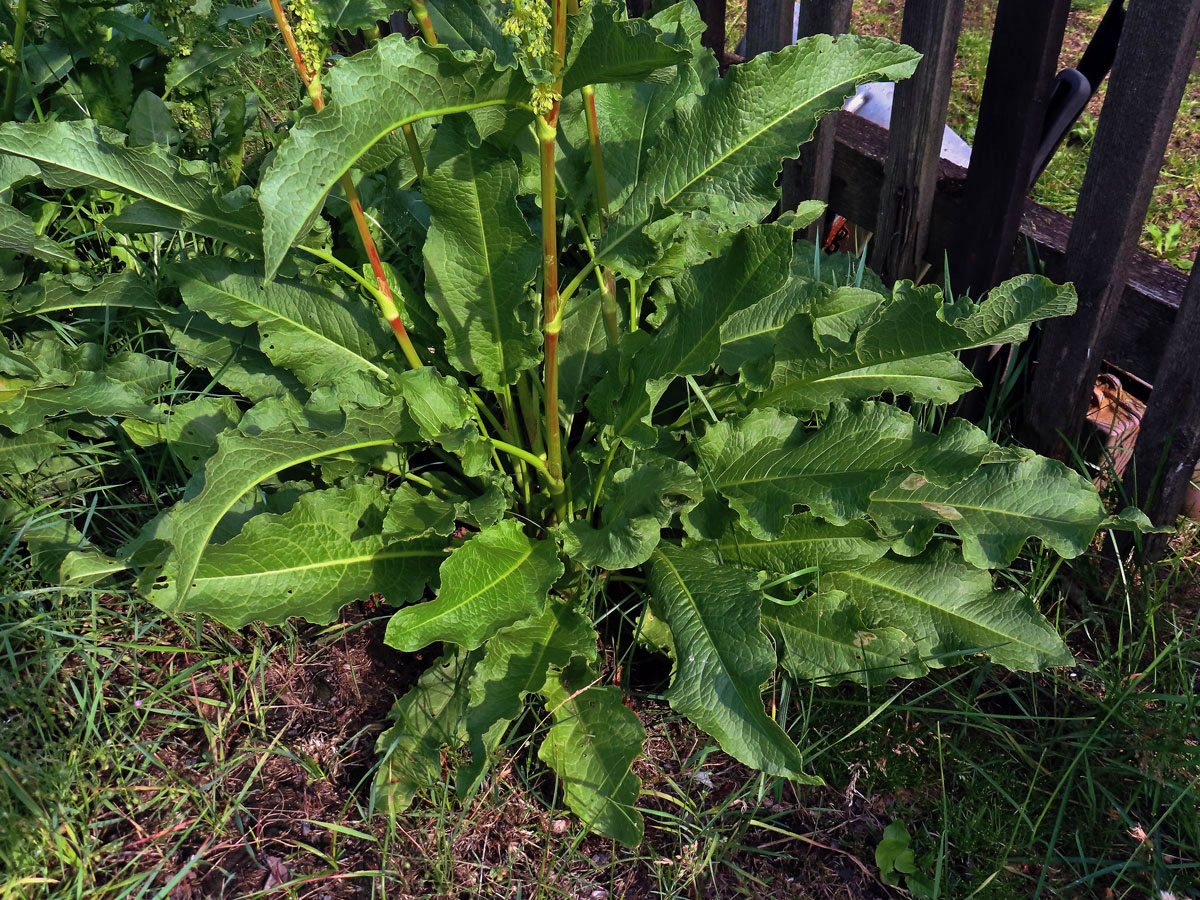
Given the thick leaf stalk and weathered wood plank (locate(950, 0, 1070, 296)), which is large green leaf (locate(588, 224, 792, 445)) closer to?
the thick leaf stalk

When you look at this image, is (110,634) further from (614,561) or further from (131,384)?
(614,561)

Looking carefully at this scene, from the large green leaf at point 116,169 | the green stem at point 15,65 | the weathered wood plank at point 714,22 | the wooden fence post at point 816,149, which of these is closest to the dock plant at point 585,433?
the large green leaf at point 116,169

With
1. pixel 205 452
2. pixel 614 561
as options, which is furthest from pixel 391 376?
pixel 614 561

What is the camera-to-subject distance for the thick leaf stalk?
66.9 inches

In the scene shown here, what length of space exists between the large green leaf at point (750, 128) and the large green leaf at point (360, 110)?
0.43 m

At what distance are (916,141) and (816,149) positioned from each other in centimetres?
36

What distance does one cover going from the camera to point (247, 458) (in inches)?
77.0

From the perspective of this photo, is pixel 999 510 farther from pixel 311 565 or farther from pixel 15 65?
pixel 15 65

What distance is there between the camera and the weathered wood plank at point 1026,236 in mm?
2350

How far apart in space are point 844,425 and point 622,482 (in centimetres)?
54

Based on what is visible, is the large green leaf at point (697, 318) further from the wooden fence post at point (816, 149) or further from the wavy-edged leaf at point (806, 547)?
the wooden fence post at point (816, 149)

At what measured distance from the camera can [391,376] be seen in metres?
2.27

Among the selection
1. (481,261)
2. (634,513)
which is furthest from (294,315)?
(634,513)

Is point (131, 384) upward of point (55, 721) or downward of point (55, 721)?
upward
